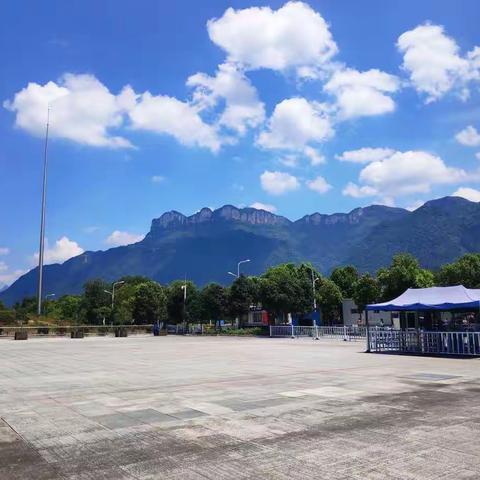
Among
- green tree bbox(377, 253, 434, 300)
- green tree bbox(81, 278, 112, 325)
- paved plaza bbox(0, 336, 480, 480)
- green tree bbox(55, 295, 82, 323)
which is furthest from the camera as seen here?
green tree bbox(55, 295, 82, 323)

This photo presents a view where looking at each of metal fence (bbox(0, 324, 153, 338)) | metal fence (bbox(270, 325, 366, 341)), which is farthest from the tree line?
metal fence (bbox(270, 325, 366, 341))

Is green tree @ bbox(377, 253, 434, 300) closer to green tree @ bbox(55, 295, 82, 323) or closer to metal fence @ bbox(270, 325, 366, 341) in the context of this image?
Answer: metal fence @ bbox(270, 325, 366, 341)

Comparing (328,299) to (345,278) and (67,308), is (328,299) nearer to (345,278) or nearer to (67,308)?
(345,278)

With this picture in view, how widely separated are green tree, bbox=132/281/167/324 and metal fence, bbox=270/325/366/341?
32.0 metres

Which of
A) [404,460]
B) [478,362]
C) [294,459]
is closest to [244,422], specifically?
[294,459]

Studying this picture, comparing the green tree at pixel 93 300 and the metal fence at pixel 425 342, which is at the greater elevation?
the green tree at pixel 93 300

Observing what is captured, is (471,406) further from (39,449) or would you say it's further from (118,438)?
(39,449)

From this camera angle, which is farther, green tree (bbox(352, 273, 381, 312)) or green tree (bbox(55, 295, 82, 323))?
green tree (bbox(55, 295, 82, 323))

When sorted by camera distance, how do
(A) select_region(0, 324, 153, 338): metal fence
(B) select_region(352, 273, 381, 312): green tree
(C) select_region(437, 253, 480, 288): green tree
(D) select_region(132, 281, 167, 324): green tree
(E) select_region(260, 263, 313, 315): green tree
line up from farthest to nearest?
(D) select_region(132, 281, 167, 324): green tree → (C) select_region(437, 253, 480, 288): green tree → (B) select_region(352, 273, 381, 312): green tree → (E) select_region(260, 263, 313, 315): green tree → (A) select_region(0, 324, 153, 338): metal fence

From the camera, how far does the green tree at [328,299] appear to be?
74.0 meters

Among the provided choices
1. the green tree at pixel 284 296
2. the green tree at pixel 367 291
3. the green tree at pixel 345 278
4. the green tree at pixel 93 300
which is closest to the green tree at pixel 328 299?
the green tree at pixel 367 291

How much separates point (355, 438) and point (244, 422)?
180 cm

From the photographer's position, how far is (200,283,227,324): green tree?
5988 centimetres

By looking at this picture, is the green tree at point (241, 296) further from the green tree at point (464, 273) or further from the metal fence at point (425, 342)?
the metal fence at point (425, 342)
